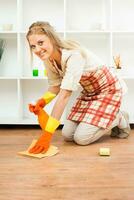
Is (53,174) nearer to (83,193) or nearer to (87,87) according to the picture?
(83,193)

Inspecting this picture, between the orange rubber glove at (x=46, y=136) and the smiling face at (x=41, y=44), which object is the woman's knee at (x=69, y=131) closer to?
the orange rubber glove at (x=46, y=136)

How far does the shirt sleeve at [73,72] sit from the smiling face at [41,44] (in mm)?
125

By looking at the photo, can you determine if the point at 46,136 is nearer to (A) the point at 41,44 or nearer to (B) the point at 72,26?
(A) the point at 41,44

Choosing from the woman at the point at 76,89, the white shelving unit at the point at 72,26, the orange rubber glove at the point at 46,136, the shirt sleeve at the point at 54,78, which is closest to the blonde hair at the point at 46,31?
the woman at the point at 76,89

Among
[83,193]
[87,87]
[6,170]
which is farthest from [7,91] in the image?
[83,193]

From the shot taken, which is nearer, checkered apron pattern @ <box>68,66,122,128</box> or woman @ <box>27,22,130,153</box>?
woman @ <box>27,22,130,153</box>

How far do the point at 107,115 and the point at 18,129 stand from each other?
2.47 feet

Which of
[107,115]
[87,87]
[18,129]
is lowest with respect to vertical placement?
[18,129]

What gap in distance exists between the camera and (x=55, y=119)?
171cm

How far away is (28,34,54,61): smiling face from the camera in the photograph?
5.72 feet

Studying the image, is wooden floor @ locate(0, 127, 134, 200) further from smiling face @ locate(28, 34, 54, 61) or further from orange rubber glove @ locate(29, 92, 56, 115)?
smiling face @ locate(28, 34, 54, 61)

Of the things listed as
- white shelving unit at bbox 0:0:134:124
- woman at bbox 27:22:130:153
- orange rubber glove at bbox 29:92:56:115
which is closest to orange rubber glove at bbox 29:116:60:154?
woman at bbox 27:22:130:153

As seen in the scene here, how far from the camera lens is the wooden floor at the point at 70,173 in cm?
122

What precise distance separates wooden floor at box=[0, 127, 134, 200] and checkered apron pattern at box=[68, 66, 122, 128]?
15cm
